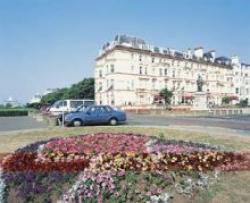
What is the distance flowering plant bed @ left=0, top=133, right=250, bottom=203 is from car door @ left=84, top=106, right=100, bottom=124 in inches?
762

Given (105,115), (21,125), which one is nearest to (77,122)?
(105,115)

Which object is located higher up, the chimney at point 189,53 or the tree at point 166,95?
the chimney at point 189,53

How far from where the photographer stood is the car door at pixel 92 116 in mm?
27502

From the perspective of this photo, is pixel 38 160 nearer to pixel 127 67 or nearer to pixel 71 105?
pixel 71 105

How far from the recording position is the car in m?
27.2

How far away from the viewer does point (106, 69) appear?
308 feet

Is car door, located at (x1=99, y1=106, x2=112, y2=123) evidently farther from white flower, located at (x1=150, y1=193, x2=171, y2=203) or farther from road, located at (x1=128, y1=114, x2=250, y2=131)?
white flower, located at (x1=150, y1=193, x2=171, y2=203)

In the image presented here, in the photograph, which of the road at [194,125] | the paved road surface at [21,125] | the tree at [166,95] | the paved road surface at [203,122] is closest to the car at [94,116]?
the road at [194,125]

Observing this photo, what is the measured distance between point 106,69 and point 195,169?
8767 cm

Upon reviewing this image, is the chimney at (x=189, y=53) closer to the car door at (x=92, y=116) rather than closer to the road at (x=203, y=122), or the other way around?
the road at (x=203, y=122)

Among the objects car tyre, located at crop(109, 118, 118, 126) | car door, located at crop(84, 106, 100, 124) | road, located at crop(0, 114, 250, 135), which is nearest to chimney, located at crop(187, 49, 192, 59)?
road, located at crop(0, 114, 250, 135)

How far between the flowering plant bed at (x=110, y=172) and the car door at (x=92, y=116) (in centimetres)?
1936

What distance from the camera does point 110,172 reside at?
6.24 m

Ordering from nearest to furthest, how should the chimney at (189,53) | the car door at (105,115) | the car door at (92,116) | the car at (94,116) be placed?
the car at (94,116) → the car door at (92,116) → the car door at (105,115) → the chimney at (189,53)
